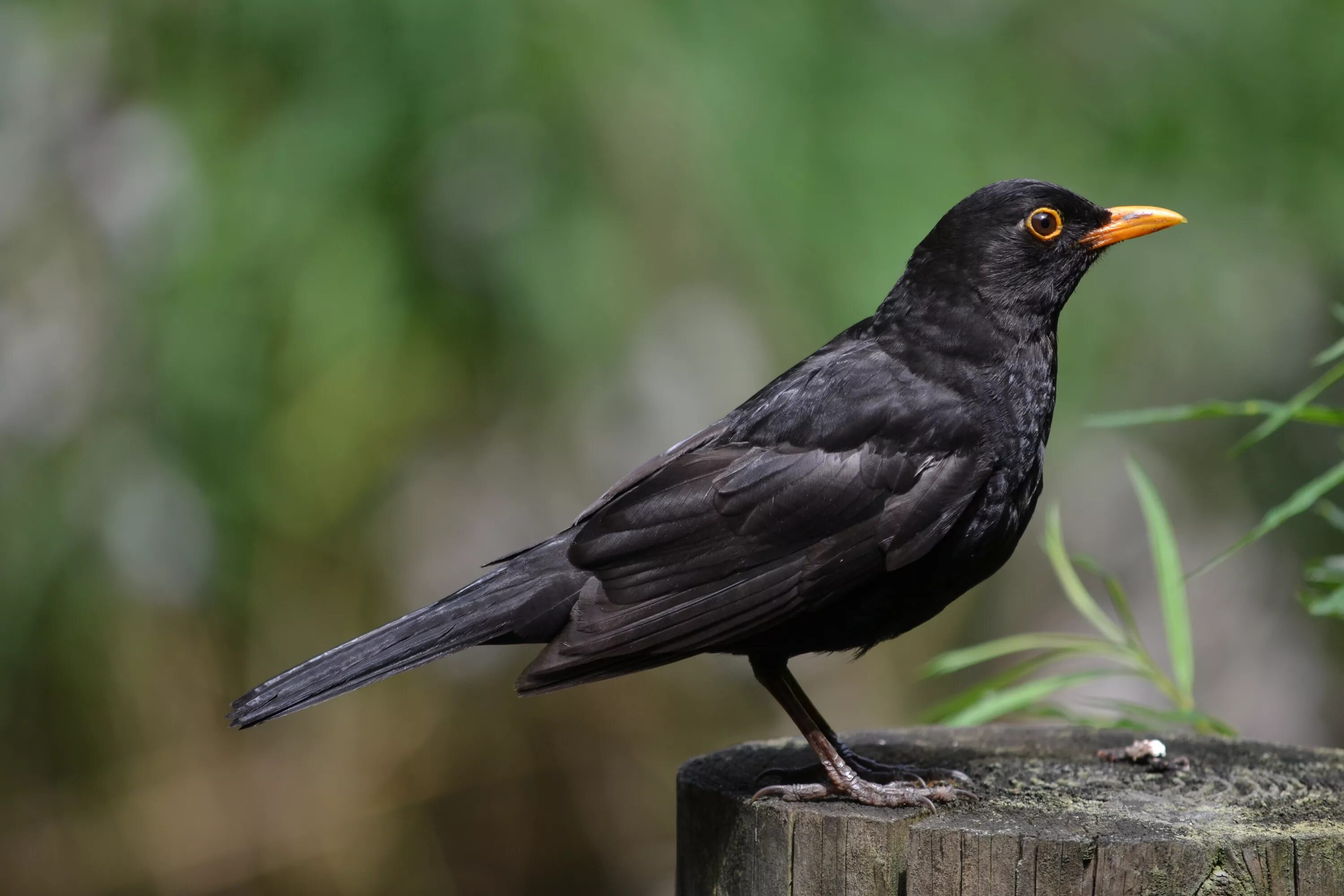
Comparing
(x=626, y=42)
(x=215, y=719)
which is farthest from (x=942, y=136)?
(x=215, y=719)

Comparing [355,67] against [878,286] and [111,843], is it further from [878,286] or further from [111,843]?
[111,843]

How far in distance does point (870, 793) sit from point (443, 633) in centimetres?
88

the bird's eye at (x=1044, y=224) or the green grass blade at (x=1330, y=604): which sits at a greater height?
the bird's eye at (x=1044, y=224)

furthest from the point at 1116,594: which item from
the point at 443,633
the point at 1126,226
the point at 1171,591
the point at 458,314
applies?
the point at 458,314

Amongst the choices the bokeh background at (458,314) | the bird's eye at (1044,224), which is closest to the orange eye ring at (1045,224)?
the bird's eye at (1044,224)

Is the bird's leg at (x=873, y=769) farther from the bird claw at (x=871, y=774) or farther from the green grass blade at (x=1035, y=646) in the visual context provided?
the green grass blade at (x=1035, y=646)

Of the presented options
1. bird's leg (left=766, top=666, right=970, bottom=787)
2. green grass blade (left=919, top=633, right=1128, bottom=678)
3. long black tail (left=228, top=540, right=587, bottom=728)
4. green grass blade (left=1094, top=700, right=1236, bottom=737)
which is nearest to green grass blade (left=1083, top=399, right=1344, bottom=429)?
green grass blade (left=919, top=633, right=1128, bottom=678)

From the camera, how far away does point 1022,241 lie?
2.97m

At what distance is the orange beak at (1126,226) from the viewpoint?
3039 mm

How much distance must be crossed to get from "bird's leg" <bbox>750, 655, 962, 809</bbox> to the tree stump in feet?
0.12

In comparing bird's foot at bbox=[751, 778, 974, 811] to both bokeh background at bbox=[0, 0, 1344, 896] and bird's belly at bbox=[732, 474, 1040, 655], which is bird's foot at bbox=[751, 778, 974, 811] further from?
bokeh background at bbox=[0, 0, 1344, 896]

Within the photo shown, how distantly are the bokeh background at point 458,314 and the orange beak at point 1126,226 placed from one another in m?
1.90

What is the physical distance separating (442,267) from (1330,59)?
364 cm

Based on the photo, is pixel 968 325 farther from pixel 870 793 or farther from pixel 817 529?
pixel 870 793
